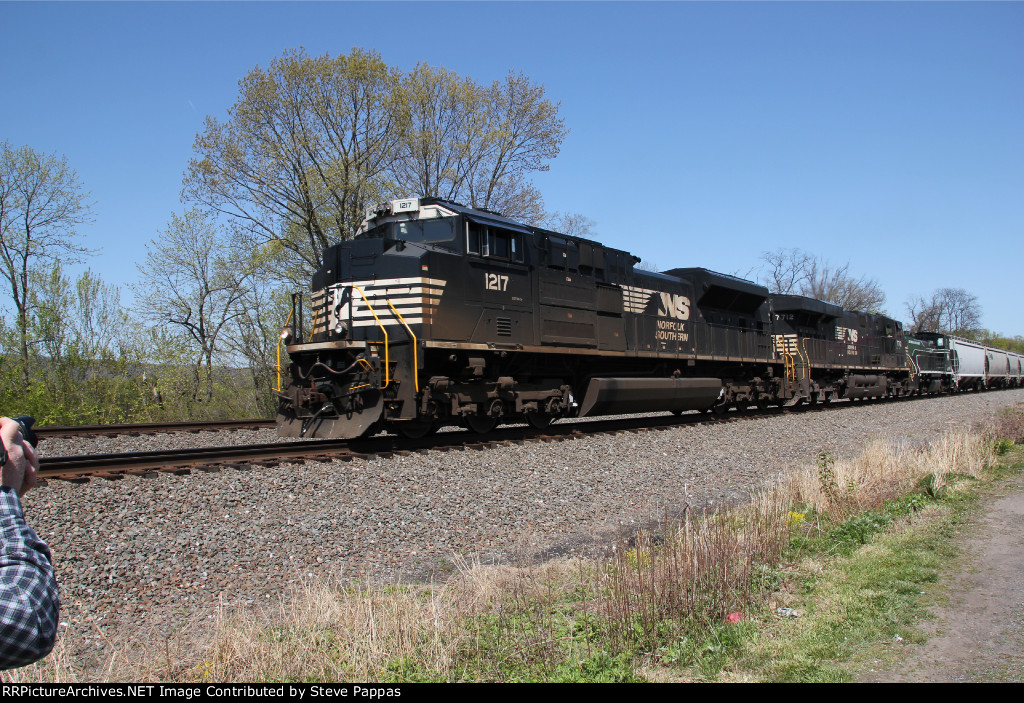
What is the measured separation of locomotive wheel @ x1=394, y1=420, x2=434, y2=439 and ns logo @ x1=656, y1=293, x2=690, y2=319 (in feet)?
23.5

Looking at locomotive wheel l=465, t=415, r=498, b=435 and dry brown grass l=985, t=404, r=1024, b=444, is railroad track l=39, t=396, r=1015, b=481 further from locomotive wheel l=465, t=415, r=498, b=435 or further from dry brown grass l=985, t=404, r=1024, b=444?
dry brown grass l=985, t=404, r=1024, b=444

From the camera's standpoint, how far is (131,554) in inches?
202

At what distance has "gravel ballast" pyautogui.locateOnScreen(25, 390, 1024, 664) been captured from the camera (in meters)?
4.70

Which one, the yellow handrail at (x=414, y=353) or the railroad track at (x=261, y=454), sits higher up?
the yellow handrail at (x=414, y=353)

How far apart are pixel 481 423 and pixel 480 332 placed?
1.74m

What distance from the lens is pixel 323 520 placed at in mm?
6223

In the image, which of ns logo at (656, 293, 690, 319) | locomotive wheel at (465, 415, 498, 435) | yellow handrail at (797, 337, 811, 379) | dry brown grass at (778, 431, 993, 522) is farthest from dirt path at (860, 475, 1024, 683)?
yellow handrail at (797, 337, 811, 379)

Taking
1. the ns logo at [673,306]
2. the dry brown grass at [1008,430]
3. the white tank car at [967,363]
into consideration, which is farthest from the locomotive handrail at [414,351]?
the white tank car at [967,363]

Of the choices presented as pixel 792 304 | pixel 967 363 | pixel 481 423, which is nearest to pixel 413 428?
pixel 481 423

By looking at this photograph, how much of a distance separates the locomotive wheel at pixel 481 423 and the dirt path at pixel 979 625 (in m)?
7.16

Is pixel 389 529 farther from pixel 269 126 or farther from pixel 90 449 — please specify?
pixel 269 126

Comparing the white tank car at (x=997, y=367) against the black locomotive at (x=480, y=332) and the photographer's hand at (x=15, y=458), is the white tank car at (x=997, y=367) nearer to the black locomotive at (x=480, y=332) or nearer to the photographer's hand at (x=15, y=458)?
the black locomotive at (x=480, y=332)

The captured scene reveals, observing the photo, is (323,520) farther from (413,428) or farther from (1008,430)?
(1008,430)

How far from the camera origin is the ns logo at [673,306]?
15773mm
